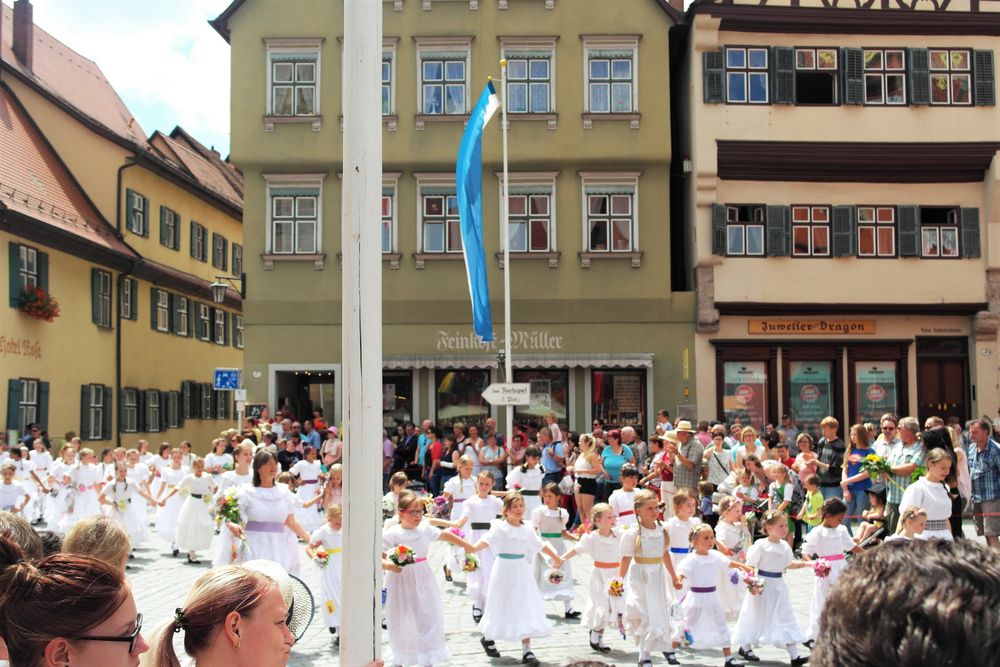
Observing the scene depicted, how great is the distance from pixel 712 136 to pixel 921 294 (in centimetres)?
653

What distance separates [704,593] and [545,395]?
1847 cm

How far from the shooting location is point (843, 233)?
29.4 metres

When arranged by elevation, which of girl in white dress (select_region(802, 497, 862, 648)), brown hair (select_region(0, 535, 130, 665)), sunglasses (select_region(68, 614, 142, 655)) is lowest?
girl in white dress (select_region(802, 497, 862, 648))

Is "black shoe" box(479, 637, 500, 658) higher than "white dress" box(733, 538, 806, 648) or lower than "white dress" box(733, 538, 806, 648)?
lower

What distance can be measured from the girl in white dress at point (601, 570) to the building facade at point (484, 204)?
16844 mm

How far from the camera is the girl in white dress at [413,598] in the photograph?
1064 cm

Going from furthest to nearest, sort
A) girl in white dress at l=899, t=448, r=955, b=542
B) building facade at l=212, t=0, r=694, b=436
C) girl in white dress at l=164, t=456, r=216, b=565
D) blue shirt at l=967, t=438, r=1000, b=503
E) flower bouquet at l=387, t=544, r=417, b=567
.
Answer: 1. building facade at l=212, t=0, r=694, b=436
2. girl in white dress at l=164, t=456, r=216, b=565
3. blue shirt at l=967, t=438, r=1000, b=503
4. girl in white dress at l=899, t=448, r=955, b=542
5. flower bouquet at l=387, t=544, r=417, b=567

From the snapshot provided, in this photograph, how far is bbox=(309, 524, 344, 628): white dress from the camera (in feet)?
39.9

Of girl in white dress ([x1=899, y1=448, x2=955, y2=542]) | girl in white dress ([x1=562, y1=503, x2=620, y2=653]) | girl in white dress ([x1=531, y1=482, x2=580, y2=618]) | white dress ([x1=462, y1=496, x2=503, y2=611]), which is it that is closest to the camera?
girl in white dress ([x1=562, y1=503, x2=620, y2=653])

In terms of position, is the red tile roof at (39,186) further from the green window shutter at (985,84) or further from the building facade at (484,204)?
the green window shutter at (985,84)

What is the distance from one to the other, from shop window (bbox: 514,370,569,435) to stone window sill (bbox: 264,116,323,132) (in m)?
8.12

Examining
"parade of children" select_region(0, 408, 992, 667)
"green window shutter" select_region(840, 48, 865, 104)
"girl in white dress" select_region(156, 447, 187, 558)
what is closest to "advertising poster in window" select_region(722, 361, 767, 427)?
"green window shutter" select_region(840, 48, 865, 104)

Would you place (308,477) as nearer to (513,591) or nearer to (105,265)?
(513,591)

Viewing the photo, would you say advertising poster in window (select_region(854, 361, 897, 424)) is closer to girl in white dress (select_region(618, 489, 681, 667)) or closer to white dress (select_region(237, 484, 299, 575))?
girl in white dress (select_region(618, 489, 681, 667))
